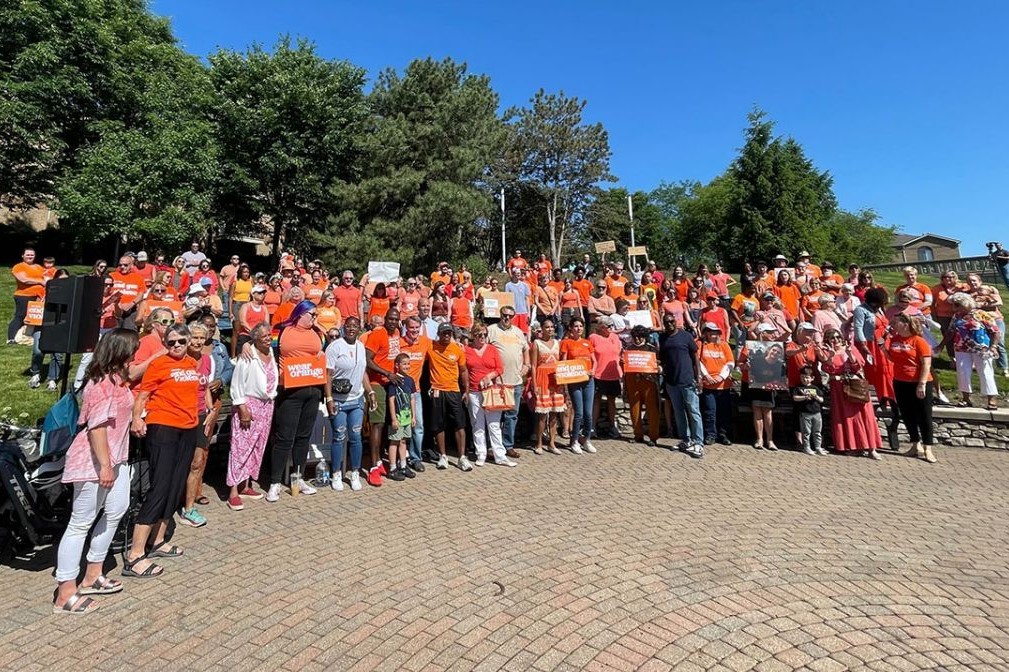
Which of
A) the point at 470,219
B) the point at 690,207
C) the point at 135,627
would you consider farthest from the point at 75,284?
the point at 690,207

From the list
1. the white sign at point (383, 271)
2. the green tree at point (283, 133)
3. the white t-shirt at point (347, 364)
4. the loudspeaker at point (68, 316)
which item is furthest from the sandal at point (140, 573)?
the green tree at point (283, 133)

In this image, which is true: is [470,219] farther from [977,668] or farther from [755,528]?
[977,668]

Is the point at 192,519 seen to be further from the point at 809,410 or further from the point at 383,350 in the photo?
the point at 809,410

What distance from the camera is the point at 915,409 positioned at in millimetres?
8320

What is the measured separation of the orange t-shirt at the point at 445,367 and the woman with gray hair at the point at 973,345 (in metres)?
8.58

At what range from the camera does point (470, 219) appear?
26.3 metres

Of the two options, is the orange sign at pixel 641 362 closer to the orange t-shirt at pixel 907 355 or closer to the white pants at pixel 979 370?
the orange t-shirt at pixel 907 355

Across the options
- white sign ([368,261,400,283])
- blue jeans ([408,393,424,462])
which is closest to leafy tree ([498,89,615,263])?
white sign ([368,261,400,283])

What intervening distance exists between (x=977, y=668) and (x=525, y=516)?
11.8 feet

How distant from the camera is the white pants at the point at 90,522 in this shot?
12.7ft

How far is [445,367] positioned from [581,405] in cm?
237

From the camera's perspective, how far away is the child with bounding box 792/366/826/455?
848cm

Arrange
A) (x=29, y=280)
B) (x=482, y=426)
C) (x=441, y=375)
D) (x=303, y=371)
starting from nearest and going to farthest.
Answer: (x=303, y=371) → (x=441, y=375) → (x=482, y=426) → (x=29, y=280)

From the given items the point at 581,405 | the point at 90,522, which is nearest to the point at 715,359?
the point at 581,405
